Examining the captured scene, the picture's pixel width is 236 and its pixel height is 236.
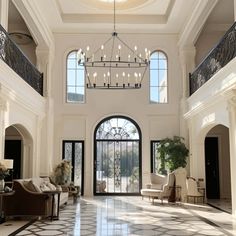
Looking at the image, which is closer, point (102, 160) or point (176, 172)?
point (176, 172)

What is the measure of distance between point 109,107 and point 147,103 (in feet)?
4.81

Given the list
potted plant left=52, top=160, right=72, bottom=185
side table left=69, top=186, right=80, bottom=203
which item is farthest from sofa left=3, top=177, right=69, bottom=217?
potted plant left=52, top=160, right=72, bottom=185

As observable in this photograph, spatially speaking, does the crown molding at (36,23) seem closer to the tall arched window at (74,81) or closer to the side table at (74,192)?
the tall arched window at (74,81)

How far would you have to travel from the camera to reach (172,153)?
42.1ft

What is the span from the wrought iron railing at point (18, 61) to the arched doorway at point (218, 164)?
261 inches

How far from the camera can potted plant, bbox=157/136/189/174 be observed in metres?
12.8

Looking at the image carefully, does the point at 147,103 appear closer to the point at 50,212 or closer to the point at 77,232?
the point at 50,212

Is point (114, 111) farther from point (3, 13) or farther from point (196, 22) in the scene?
point (3, 13)

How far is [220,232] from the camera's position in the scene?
7133mm

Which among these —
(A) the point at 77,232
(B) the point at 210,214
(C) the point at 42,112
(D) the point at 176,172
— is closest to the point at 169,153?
(D) the point at 176,172

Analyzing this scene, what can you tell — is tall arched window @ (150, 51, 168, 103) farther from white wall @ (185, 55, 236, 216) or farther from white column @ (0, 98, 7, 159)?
white column @ (0, 98, 7, 159)

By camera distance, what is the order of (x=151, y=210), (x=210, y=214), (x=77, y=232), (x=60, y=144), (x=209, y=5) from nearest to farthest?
(x=77, y=232) < (x=210, y=214) < (x=151, y=210) < (x=209, y=5) < (x=60, y=144)

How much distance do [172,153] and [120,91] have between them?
3.25 m

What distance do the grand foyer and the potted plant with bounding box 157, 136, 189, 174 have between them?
310mm
